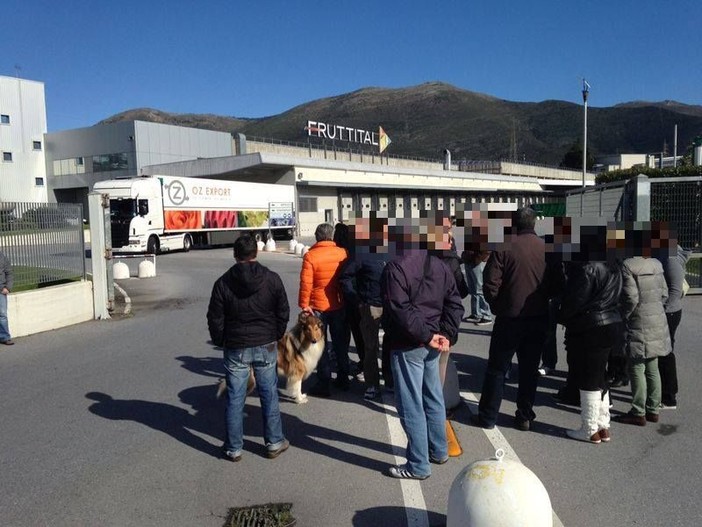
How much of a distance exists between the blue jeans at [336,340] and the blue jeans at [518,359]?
181 cm

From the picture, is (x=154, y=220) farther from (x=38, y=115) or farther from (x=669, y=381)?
(x=38, y=115)

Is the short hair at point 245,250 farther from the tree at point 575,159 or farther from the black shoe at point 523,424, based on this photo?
the tree at point 575,159

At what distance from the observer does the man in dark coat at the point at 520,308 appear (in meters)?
5.19

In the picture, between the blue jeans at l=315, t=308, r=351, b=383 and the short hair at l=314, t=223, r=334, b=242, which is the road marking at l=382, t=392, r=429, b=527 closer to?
the blue jeans at l=315, t=308, r=351, b=383

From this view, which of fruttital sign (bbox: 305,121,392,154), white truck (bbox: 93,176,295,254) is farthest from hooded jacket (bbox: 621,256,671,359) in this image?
fruttital sign (bbox: 305,121,392,154)

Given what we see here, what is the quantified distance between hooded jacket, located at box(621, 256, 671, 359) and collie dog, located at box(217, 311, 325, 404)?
2.96 metres

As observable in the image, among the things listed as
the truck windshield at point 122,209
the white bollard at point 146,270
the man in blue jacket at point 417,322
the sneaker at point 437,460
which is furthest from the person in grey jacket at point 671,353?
the truck windshield at point 122,209

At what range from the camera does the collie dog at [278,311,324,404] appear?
5980 mm

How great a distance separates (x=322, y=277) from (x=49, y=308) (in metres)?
6.69

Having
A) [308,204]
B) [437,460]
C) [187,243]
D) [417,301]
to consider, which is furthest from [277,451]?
[308,204]

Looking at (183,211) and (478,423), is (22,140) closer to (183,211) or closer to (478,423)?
(183,211)

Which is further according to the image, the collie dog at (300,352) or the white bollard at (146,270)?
the white bollard at (146,270)

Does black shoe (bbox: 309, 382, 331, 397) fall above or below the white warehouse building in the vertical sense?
below

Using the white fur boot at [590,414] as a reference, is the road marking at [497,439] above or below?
below
